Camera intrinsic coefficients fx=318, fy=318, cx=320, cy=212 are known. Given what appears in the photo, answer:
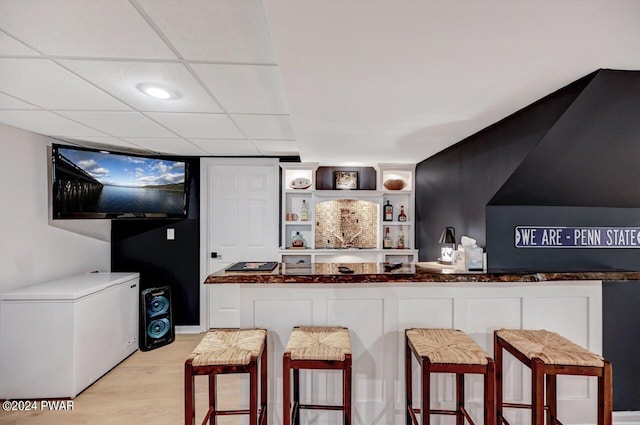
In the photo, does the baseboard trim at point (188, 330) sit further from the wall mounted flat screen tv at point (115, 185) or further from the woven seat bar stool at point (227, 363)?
the woven seat bar stool at point (227, 363)

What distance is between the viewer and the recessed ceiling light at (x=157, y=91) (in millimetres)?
1994

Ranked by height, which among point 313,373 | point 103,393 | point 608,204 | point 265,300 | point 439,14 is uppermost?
point 439,14

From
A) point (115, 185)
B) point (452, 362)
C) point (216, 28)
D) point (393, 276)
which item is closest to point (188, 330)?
point (115, 185)

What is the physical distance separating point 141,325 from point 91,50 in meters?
3.09

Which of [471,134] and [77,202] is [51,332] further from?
[471,134]

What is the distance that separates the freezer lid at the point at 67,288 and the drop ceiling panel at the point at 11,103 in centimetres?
150

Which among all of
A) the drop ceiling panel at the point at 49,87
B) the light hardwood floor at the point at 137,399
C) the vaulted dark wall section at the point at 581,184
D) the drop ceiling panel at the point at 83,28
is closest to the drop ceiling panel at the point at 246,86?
the drop ceiling panel at the point at 83,28

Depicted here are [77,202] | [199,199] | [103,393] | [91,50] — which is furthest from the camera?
[199,199]

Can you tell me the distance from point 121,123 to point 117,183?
108 centimetres

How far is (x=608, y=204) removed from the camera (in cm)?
227

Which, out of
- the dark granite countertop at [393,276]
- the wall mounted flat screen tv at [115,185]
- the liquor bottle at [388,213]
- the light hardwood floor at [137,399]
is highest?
the wall mounted flat screen tv at [115,185]

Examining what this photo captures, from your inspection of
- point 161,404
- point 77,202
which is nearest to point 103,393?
point 161,404

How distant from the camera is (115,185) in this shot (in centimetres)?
355

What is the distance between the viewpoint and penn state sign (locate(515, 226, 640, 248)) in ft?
7.42
